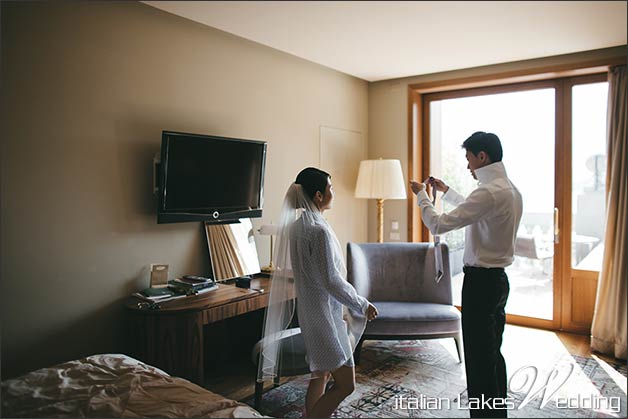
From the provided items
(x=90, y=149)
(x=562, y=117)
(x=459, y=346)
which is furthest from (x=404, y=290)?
(x=90, y=149)

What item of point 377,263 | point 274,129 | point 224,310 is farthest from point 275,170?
point 224,310

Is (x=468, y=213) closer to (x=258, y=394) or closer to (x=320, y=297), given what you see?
(x=320, y=297)

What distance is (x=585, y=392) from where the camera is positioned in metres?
3.02

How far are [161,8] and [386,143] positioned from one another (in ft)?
9.03

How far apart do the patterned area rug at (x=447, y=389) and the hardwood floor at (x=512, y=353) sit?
0.54ft

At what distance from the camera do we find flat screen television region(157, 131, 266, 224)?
9.75ft

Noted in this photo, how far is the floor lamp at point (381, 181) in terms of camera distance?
441cm

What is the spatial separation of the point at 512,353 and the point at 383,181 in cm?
185

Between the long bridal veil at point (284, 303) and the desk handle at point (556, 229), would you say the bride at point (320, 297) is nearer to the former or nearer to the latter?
the long bridal veil at point (284, 303)

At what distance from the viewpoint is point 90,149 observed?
2711 millimetres

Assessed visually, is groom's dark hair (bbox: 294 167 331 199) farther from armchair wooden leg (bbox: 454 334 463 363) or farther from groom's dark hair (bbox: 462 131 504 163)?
armchair wooden leg (bbox: 454 334 463 363)

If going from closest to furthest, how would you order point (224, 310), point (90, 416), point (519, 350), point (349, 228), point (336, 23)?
point (90, 416), point (224, 310), point (336, 23), point (519, 350), point (349, 228)

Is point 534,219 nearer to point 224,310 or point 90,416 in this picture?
point 224,310

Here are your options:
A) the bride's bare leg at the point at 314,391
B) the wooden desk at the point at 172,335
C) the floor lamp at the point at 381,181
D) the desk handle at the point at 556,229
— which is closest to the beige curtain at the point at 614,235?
the desk handle at the point at 556,229
